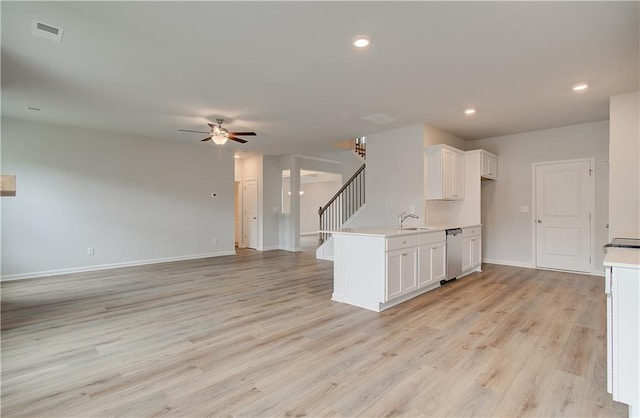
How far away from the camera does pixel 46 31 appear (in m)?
2.73

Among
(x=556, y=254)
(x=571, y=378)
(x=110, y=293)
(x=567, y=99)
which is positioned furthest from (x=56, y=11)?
(x=556, y=254)

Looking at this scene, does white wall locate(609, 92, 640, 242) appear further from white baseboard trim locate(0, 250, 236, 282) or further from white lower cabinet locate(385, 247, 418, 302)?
white baseboard trim locate(0, 250, 236, 282)

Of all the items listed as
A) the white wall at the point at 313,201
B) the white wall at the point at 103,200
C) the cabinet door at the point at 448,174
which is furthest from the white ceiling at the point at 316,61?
the white wall at the point at 313,201

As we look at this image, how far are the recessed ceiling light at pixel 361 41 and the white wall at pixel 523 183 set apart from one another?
5108 mm

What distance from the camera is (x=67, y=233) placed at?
592cm

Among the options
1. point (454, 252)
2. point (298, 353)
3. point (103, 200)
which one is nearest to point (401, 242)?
point (454, 252)

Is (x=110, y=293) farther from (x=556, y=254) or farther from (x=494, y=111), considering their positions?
(x=556, y=254)

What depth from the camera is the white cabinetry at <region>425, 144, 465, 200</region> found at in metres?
5.50

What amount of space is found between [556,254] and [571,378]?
15.2 feet

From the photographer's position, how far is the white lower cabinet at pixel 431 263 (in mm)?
4354

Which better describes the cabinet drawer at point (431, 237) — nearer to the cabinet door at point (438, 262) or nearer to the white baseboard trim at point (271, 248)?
the cabinet door at point (438, 262)

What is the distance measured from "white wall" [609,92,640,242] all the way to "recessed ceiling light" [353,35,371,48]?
149 inches

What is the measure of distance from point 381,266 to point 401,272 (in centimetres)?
39

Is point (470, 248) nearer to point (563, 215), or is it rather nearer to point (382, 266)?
point (563, 215)
